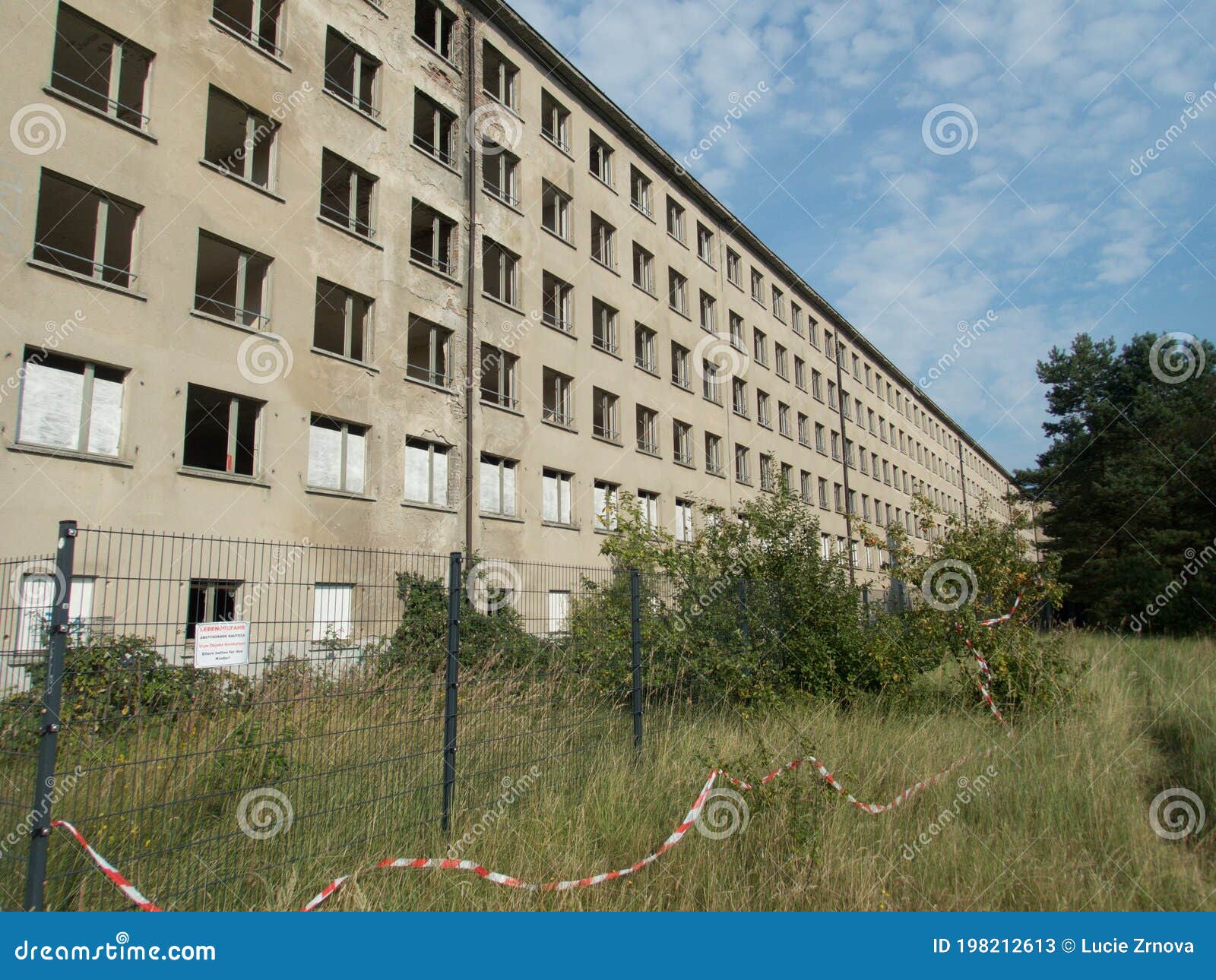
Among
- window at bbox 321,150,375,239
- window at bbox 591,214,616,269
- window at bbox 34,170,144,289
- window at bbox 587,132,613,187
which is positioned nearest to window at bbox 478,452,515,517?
window at bbox 321,150,375,239

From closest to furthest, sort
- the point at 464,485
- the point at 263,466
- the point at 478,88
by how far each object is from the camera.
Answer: the point at 263,466, the point at 464,485, the point at 478,88

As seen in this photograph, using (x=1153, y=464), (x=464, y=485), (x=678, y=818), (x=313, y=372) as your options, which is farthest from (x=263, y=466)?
(x=1153, y=464)

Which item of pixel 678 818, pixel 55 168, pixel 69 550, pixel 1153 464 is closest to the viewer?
pixel 69 550

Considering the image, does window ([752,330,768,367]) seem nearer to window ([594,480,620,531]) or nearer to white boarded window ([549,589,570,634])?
window ([594,480,620,531])

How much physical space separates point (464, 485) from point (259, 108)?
9.37 meters

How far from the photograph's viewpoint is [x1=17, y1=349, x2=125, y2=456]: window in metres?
13.4

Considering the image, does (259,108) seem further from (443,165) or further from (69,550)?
(69,550)

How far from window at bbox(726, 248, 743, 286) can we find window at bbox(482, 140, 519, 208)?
585 inches

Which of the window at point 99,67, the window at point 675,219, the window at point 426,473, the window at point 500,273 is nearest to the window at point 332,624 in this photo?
the window at point 99,67

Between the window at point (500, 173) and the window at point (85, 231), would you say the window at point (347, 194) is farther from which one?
the window at point (85, 231)

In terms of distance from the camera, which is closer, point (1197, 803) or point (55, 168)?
point (1197, 803)

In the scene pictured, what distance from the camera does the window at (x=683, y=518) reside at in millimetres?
30625

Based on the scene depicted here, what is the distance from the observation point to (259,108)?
58.3ft

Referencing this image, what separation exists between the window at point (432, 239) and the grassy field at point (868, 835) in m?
16.4
